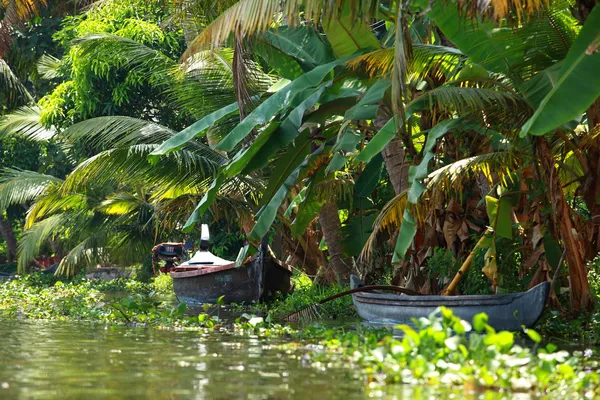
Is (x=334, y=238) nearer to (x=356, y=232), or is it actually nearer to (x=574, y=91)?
(x=356, y=232)

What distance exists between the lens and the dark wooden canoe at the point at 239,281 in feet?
52.1

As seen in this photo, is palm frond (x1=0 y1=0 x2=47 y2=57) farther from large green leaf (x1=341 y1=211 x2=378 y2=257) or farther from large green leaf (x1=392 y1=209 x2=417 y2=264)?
large green leaf (x1=392 y1=209 x2=417 y2=264)

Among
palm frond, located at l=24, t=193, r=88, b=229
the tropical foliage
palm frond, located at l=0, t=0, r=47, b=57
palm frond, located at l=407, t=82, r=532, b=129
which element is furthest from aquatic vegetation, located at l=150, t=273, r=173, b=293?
palm frond, located at l=407, t=82, r=532, b=129

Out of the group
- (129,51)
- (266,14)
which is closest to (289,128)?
(266,14)

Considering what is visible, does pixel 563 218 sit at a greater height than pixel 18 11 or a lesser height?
lesser

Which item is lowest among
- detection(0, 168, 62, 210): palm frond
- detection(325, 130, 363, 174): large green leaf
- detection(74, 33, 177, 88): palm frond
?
detection(0, 168, 62, 210): palm frond

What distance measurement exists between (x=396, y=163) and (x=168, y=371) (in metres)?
6.51

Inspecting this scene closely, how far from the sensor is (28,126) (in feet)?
76.6

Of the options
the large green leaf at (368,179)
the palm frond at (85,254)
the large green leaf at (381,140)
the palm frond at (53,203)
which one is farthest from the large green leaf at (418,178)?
the palm frond at (85,254)

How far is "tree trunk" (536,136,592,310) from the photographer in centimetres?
982

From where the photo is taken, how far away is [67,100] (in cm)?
2298

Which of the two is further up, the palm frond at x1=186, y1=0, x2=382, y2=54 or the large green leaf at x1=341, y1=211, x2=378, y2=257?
the palm frond at x1=186, y1=0, x2=382, y2=54

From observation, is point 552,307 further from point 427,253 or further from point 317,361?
point 317,361

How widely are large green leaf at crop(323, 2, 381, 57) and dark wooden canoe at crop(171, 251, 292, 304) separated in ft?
17.3
